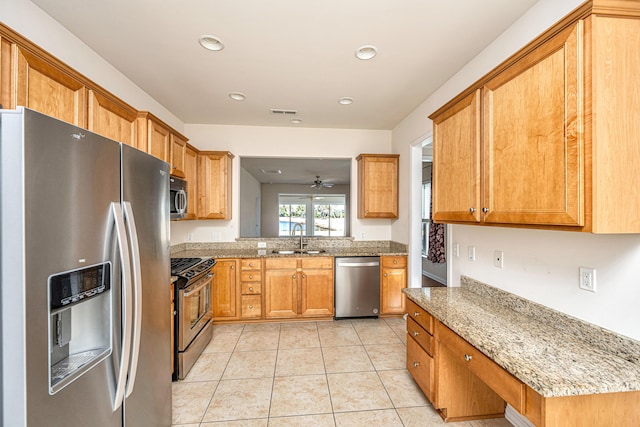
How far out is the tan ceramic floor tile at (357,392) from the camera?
6.97ft

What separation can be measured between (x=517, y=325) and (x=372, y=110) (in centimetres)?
275

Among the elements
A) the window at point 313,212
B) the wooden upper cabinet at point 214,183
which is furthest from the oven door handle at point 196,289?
the window at point 313,212

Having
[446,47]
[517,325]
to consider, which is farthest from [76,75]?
[517,325]

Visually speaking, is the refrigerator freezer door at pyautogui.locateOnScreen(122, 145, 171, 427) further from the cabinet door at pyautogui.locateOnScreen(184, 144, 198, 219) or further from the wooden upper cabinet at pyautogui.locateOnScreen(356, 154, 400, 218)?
the wooden upper cabinet at pyautogui.locateOnScreen(356, 154, 400, 218)

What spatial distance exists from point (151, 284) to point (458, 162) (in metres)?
1.98

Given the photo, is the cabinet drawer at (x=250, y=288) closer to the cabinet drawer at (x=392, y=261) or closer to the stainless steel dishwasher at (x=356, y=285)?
the stainless steel dishwasher at (x=356, y=285)

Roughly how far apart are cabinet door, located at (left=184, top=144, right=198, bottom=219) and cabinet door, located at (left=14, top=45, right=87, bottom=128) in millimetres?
1709

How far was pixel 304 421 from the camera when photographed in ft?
6.47

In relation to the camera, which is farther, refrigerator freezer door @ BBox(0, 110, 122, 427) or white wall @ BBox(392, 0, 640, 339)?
white wall @ BBox(392, 0, 640, 339)

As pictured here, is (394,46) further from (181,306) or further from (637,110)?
(181,306)

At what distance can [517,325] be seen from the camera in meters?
1.60

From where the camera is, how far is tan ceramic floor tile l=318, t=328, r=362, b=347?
10.3ft

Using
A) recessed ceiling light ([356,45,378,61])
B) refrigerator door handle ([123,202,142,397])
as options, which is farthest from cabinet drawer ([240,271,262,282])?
recessed ceiling light ([356,45,378,61])

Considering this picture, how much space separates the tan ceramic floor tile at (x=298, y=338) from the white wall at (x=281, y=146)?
1.55 meters
